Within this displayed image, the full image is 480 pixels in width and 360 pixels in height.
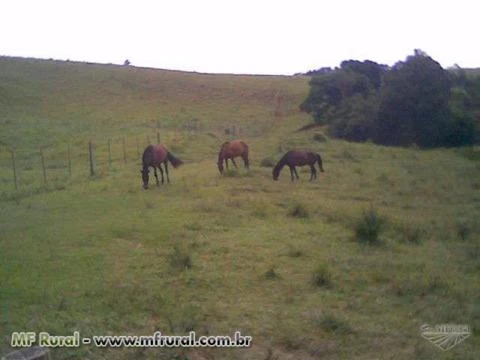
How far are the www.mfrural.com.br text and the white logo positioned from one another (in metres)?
→ 1.99

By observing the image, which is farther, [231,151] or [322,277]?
[231,151]

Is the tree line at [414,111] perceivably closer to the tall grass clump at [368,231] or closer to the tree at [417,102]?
the tree at [417,102]

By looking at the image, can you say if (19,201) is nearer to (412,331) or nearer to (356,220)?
(356,220)

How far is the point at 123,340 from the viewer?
707 centimetres

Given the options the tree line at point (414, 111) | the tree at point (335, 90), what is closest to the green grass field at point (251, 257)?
the tree line at point (414, 111)

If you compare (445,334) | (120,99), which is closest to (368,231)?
(445,334)

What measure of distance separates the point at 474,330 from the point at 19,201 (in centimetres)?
1406

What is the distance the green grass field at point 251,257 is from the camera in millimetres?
7582

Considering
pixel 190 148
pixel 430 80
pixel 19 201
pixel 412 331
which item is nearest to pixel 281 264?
pixel 412 331

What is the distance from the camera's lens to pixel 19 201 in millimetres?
18453

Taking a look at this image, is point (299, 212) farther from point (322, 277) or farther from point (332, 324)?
point (332, 324)

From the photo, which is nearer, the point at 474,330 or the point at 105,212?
the point at 474,330

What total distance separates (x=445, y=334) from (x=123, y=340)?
3.51 m

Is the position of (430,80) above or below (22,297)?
above
